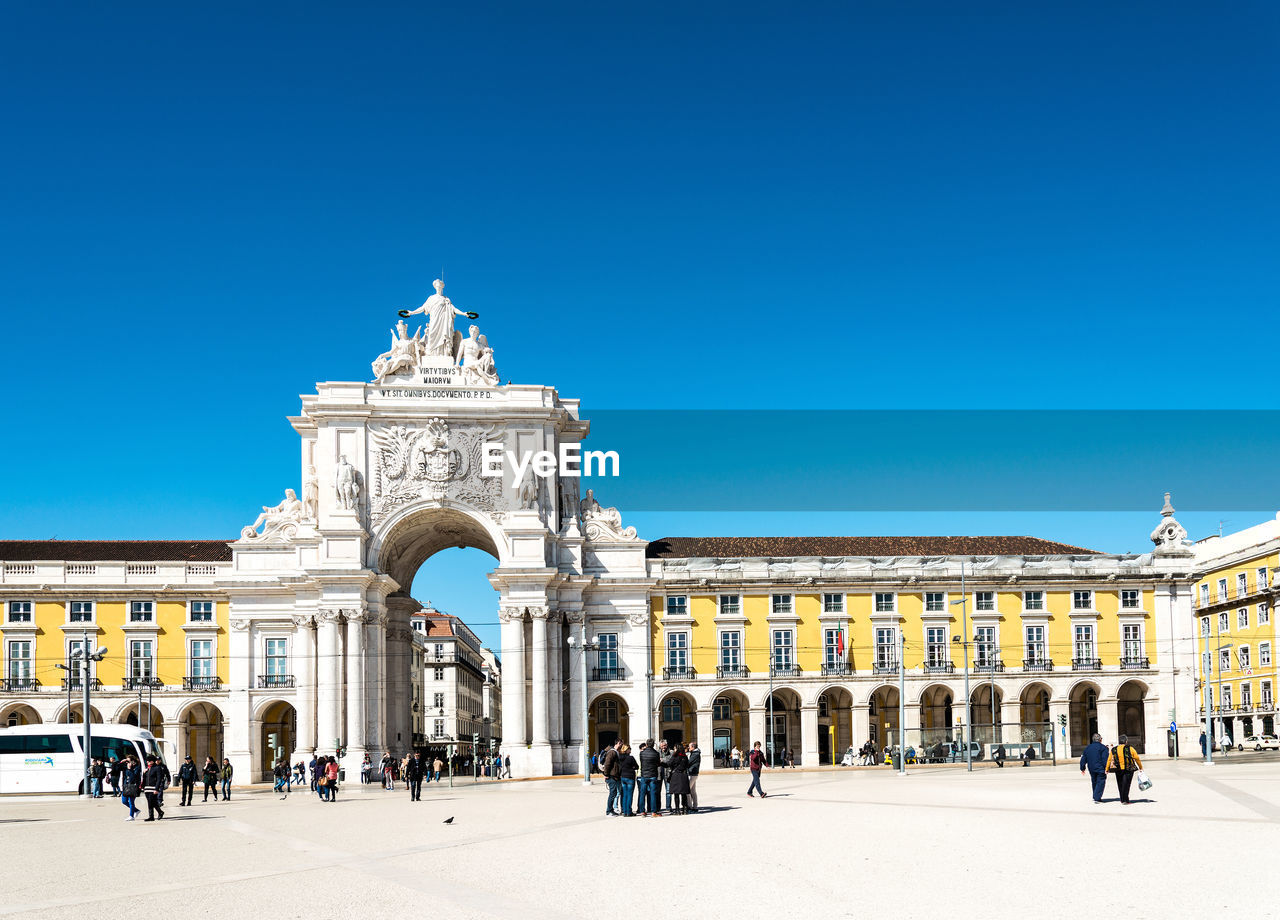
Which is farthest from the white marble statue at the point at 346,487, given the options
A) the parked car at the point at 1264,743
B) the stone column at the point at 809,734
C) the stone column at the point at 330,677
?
the parked car at the point at 1264,743

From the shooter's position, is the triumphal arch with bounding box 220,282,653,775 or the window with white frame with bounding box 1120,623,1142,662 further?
the window with white frame with bounding box 1120,623,1142,662

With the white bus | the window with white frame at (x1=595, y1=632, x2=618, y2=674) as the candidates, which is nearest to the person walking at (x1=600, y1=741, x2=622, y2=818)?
the white bus

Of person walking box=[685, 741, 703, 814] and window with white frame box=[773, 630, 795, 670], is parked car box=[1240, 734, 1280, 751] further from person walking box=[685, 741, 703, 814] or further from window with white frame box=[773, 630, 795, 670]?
person walking box=[685, 741, 703, 814]

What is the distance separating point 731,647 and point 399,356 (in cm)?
2363

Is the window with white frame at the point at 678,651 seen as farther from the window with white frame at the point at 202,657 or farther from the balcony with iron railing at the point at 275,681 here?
the window with white frame at the point at 202,657

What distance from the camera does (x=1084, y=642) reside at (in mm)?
79312

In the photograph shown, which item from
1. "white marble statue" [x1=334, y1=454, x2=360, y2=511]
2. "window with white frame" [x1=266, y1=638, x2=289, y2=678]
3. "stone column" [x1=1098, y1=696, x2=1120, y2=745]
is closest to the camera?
"white marble statue" [x1=334, y1=454, x2=360, y2=511]

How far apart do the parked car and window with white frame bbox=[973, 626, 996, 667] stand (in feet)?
45.2

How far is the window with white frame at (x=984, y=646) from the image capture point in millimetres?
78375

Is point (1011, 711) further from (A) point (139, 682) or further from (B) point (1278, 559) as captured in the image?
(A) point (139, 682)

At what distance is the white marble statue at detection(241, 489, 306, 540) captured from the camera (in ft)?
248

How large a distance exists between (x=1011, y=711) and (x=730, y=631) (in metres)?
15.9

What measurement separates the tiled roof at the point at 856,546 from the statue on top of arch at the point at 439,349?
14856 mm

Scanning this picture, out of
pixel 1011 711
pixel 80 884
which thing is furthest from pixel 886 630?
pixel 80 884
